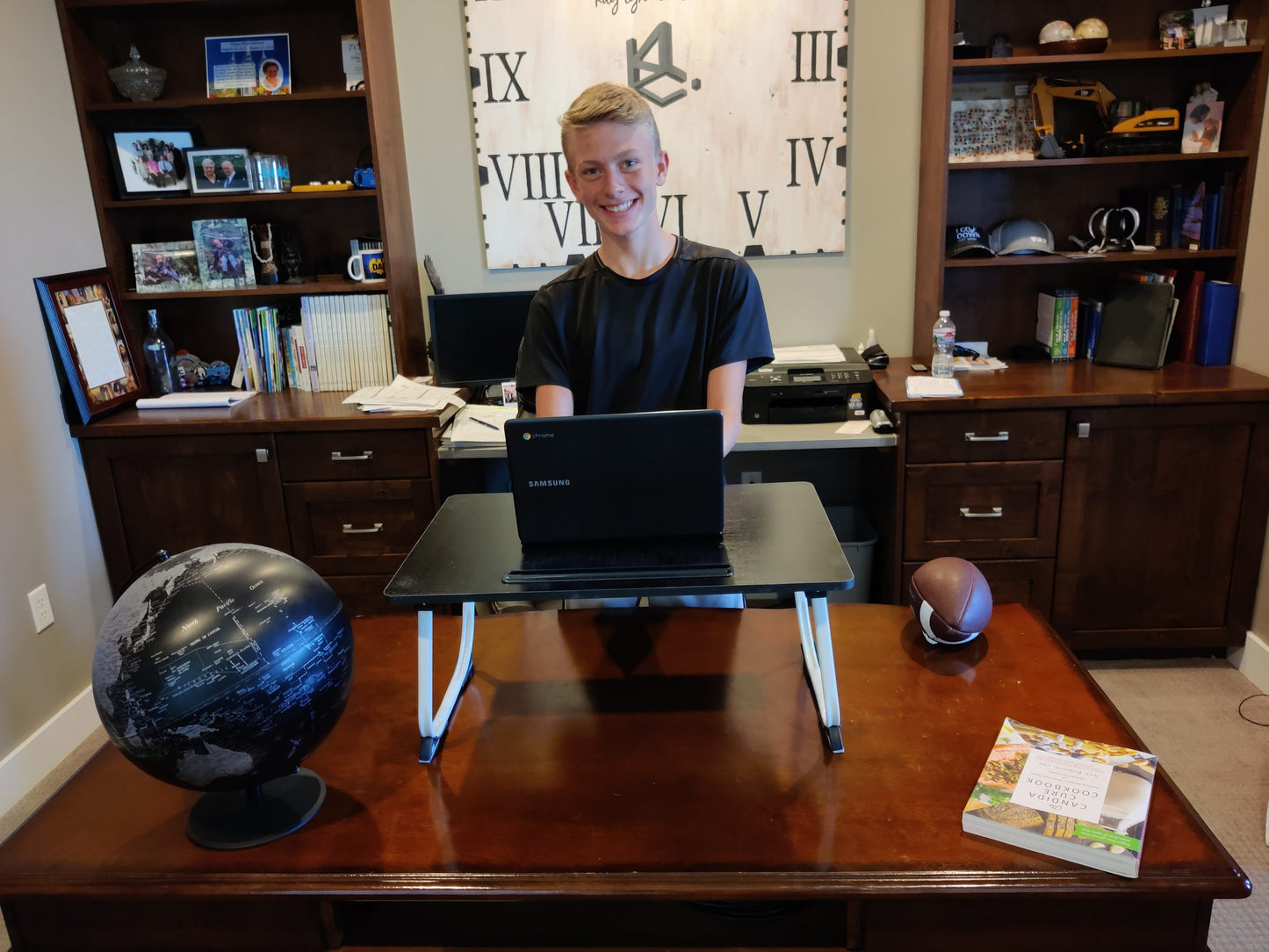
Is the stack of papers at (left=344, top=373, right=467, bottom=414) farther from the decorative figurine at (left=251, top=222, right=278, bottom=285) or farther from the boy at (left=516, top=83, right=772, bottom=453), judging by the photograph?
the boy at (left=516, top=83, right=772, bottom=453)

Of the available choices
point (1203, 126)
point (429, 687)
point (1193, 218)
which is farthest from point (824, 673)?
point (1203, 126)

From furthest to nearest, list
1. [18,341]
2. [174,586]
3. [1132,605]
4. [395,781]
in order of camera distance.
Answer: [1132,605]
[18,341]
[395,781]
[174,586]

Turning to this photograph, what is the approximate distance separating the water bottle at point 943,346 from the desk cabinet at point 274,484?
1615 millimetres

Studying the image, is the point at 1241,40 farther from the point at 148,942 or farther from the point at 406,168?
the point at 148,942

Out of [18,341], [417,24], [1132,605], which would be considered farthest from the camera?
[417,24]

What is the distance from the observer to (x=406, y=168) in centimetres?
329

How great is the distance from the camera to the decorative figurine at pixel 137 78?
10.0 feet

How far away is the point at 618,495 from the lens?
1.39 m

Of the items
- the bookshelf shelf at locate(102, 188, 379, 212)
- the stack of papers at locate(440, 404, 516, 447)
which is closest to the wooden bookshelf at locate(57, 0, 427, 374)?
the bookshelf shelf at locate(102, 188, 379, 212)

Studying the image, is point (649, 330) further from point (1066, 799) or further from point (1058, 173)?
point (1058, 173)

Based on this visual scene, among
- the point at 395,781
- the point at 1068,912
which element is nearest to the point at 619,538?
the point at 395,781

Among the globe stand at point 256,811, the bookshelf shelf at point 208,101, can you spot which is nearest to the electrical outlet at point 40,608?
the bookshelf shelf at point 208,101

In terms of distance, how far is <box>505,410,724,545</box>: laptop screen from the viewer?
4.42 ft

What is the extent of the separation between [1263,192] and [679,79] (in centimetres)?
185
